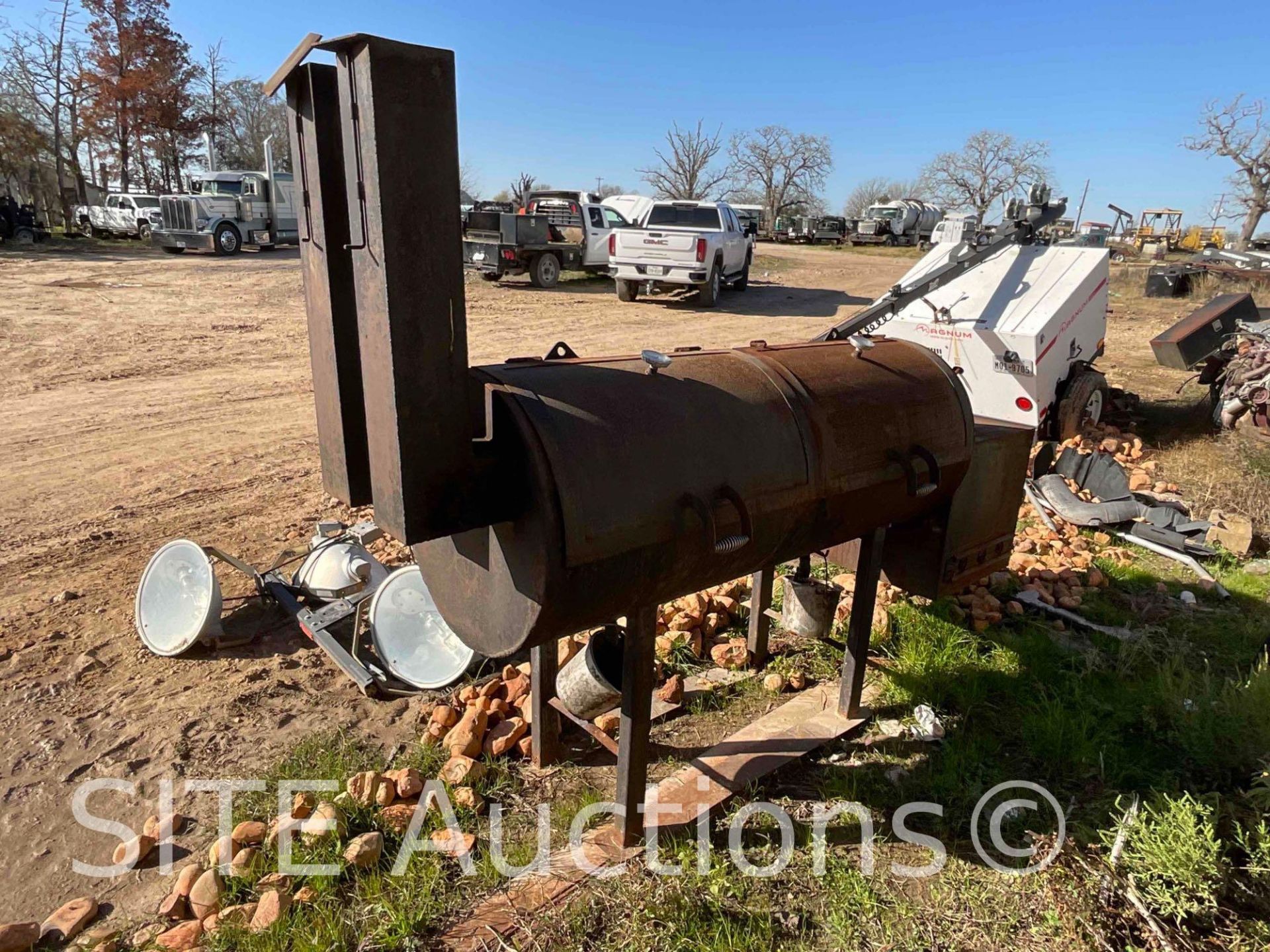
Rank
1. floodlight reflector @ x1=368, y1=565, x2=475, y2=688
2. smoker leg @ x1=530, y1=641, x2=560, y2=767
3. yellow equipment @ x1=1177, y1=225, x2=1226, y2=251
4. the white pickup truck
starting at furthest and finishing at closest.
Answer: yellow equipment @ x1=1177, y1=225, x2=1226, y2=251, the white pickup truck, floodlight reflector @ x1=368, y1=565, x2=475, y2=688, smoker leg @ x1=530, y1=641, x2=560, y2=767

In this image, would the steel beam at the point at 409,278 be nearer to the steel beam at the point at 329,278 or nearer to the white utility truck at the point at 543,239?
the steel beam at the point at 329,278

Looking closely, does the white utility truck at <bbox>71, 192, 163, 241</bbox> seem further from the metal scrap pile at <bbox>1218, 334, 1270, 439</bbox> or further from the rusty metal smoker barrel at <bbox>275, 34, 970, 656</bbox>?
the rusty metal smoker barrel at <bbox>275, 34, 970, 656</bbox>

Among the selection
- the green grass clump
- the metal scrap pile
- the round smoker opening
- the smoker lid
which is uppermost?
the smoker lid

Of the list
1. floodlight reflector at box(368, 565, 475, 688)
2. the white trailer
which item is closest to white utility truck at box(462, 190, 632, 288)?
the white trailer

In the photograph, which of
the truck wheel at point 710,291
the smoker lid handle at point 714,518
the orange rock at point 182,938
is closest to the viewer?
the smoker lid handle at point 714,518

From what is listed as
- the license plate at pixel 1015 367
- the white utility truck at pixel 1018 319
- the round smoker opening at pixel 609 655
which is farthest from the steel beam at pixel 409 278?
the license plate at pixel 1015 367

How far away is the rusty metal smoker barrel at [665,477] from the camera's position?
1941mm

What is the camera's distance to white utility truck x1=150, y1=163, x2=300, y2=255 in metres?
21.9

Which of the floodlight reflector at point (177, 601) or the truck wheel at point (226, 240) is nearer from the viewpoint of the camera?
the floodlight reflector at point (177, 601)

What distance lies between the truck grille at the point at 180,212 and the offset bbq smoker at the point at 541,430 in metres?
23.9

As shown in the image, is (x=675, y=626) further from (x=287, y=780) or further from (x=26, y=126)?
(x=26, y=126)

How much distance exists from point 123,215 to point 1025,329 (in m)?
30.2

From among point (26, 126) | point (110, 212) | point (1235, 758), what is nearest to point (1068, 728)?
point (1235, 758)

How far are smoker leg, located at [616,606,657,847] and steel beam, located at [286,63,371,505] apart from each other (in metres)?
0.92
